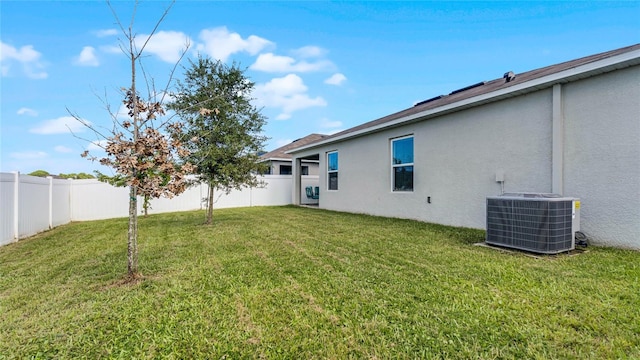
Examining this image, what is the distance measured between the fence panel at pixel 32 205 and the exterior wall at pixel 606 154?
37.6 ft

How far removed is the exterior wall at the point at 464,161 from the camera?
578 cm

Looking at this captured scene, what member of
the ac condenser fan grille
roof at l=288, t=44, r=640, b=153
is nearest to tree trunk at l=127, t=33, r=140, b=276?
the ac condenser fan grille

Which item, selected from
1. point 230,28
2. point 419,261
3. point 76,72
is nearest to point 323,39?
point 230,28

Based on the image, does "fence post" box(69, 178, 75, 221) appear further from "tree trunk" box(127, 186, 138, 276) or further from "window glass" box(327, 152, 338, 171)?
"tree trunk" box(127, 186, 138, 276)

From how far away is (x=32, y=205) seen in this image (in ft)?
25.1

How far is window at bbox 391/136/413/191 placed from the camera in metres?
8.84

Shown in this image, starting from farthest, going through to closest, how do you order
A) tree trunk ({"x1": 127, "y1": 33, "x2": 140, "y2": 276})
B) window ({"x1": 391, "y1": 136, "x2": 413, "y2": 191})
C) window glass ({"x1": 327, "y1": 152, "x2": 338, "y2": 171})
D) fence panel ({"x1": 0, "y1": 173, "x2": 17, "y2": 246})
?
window glass ({"x1": 327, "y1": 152, "x2": 338, "y2": 171}) → window ({"x1": 391, "y1": 136, "x2": 413, "y2": 191}) → fence panel ({"x1": 0, "y1": 173, "x2": 17, "y2": 246}) → tree trunk ({"x1": 127, "y1": 33, "x2": 140, "y2": 276})

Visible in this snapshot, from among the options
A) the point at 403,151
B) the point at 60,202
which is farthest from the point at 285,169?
the point at 403,151

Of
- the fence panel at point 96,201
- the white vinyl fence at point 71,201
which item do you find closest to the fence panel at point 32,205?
the white vinyl fence at point 71,201

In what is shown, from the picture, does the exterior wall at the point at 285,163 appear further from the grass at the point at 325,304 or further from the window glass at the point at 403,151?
the grass at the point at 325,304

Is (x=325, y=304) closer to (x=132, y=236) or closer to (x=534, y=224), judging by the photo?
(x=132, y=236)

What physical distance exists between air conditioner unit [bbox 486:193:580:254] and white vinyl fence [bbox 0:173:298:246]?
7.86 meters

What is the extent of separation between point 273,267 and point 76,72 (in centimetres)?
710

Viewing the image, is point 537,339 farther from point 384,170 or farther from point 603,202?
point 384,170
